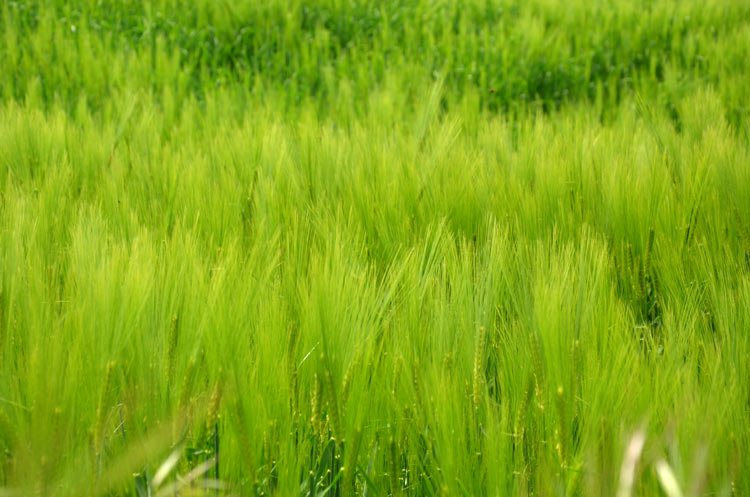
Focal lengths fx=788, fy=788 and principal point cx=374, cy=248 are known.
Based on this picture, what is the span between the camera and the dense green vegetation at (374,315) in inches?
25.3

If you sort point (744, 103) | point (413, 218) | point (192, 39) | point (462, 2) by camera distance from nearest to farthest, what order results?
point (413, 218), point (744, 103), point (192, 39), point (462, 2)

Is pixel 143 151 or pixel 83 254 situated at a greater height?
pixel 83 254

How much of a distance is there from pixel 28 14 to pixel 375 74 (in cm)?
155

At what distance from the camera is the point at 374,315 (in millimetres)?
817

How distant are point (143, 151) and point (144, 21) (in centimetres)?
181

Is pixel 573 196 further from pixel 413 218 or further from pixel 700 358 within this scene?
pixel 700 358

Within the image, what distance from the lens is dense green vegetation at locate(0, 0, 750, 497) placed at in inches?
25.3

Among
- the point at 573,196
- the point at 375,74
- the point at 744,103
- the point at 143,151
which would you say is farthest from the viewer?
the point at 375,74

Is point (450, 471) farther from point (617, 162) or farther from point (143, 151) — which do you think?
point (143, 151)

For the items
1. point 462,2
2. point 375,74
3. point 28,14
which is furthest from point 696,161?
point 28,14

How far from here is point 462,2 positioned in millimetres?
3789

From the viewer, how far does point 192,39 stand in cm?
323

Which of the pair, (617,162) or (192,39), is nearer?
(617,162)

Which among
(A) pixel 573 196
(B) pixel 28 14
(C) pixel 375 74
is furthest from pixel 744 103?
(B) pixel 28 14
